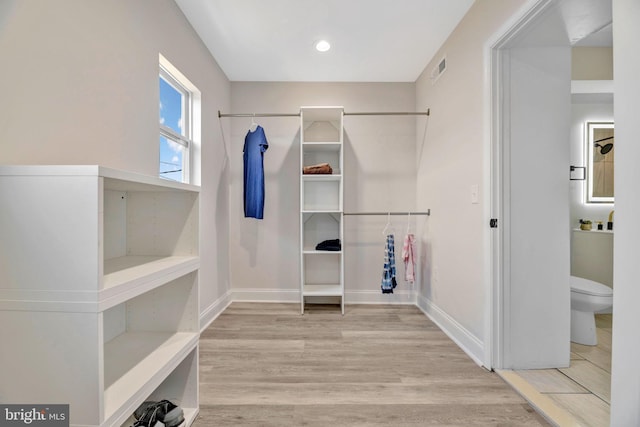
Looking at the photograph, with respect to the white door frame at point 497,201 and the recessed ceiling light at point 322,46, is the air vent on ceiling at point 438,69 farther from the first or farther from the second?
the recessed ceiling light at point 322,46

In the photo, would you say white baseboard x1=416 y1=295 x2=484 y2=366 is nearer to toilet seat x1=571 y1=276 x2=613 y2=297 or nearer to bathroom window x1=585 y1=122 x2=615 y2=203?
toilet seat x1=571 y1=276 x2=613 y2=297

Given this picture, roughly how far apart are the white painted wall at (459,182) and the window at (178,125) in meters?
2.14

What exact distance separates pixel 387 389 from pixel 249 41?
2797 mm

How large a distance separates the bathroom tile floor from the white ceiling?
250 centimetres

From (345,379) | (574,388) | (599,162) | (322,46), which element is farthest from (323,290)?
(599,162)

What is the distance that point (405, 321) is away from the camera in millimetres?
2707

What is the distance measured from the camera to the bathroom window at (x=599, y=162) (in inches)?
118

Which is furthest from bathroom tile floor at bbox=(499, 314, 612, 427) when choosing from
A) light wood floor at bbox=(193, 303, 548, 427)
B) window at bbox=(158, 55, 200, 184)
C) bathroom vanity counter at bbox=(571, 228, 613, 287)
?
window at bbox=(158, 55, 200, 184)

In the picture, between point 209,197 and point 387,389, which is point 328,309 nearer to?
point 387,389

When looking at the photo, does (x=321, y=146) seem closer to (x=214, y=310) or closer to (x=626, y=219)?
(x=214, y=310)

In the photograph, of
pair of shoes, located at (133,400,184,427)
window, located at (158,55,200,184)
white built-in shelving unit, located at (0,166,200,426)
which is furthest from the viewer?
window, located at (158,55,200,184)

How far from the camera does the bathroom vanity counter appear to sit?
2.71 meters

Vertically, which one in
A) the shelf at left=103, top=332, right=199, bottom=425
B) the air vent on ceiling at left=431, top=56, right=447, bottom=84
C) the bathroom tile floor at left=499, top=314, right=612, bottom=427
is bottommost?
the bathroom tile floor at left=499, top=314, right=612, bottom=427

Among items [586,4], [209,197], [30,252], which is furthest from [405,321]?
[30,252]
